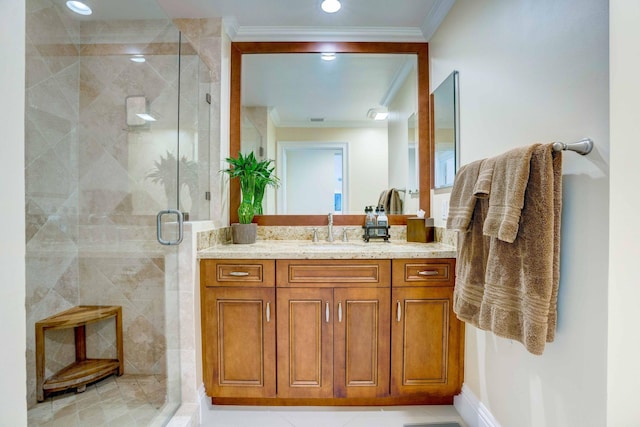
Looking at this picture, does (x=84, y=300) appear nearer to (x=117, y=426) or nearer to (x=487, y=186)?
(x=117, y=426)

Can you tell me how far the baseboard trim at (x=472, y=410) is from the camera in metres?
1.42

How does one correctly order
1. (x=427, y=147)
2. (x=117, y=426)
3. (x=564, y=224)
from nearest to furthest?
(x=564, y=224) → (x=117, y=426) → (x=427, y=147)

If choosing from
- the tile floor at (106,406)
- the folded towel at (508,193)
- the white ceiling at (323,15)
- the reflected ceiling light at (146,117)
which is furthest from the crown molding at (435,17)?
the tile floor at (106,406)

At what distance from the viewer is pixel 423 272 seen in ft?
5.38

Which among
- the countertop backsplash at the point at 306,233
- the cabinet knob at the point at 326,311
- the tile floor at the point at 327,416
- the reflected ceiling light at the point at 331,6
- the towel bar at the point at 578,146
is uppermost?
the reflected ceiling light at the point at 331,6

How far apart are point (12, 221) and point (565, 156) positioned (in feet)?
4.85

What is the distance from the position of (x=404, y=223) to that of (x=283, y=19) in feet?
5.39

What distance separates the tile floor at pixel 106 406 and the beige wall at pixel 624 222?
1.91m

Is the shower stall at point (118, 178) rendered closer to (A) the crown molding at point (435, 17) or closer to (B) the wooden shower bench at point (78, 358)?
(B) the wooden shower bench at point (78, 358)

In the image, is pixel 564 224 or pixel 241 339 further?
pixel 241 339

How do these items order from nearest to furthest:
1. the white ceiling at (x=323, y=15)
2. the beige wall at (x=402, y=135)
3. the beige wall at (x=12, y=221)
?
the beige wall at (x=12, y=221)
the white ceiling at (x=323, y=15)
the beige wall at (x=402, y=135)

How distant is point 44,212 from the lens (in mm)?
1667

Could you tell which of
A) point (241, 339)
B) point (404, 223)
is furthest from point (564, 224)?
point (241, 339)

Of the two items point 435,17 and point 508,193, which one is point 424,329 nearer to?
point 508,193
